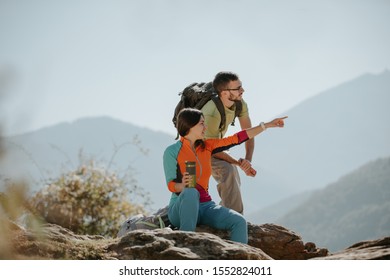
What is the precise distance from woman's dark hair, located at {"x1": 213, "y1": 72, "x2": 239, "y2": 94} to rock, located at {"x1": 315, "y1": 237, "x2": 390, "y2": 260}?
211cm

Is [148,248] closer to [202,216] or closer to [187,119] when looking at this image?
[202,216]

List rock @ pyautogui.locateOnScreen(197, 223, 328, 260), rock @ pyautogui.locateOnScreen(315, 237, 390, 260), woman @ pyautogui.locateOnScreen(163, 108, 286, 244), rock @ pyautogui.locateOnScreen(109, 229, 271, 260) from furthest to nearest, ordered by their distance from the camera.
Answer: rock @ pyautogui.locateOnScreen(197, 223, 328, 260) → woman @ pyautogui.locateOnScreen(163, 108, 286, 244) → rock @ pyautogui.locateOnScreen(315, 237, 390, 260) → rock @ pyautogui.locateOnScreen(109, 229, 271, 260)

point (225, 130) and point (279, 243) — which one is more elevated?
point (225, 130)

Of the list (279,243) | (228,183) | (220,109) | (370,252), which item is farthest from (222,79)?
(370,252)

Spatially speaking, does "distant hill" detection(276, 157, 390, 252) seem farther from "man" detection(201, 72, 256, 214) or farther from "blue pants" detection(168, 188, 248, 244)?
"blue pants" detection(168, 188, 248, 244)

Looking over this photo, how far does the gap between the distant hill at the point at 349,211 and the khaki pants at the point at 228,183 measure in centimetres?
10062

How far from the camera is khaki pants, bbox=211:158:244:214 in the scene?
564 cm

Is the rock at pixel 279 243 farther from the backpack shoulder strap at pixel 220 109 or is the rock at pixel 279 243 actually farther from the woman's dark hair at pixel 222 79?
the woman's dark hair at pixel 222 79

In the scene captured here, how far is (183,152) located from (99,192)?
6.08 meters

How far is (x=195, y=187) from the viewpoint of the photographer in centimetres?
445

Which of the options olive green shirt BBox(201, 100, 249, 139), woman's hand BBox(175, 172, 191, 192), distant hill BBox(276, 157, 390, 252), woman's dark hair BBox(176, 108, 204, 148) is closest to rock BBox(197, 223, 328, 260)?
olive green shirt BBox(201, 100, 249, 139)

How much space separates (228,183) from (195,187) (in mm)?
1249

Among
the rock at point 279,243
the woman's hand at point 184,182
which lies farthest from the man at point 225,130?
the woman's hand at point 184,182
